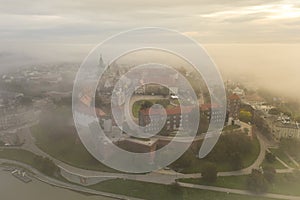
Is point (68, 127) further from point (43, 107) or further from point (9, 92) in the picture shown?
point (9, 92)

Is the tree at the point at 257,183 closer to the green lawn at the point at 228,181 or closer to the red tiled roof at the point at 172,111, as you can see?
the green lawn at the point at 228,181

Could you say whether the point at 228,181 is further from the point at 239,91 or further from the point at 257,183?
the point at 239,91

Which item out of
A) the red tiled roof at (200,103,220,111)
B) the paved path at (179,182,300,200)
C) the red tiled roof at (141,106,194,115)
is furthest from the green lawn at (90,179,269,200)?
the red tiled roof at (200,103,220,111)

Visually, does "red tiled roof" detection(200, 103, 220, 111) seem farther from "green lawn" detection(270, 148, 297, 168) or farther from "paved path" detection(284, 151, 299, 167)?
"paved path" detection(284, 151, 299, 167)

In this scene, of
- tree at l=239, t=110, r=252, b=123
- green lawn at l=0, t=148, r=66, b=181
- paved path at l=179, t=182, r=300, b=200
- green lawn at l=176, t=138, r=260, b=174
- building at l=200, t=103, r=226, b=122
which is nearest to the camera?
paved path at l=179, t=182, r=300, b=200

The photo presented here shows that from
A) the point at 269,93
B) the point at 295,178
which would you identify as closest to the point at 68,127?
the point at 295,178
